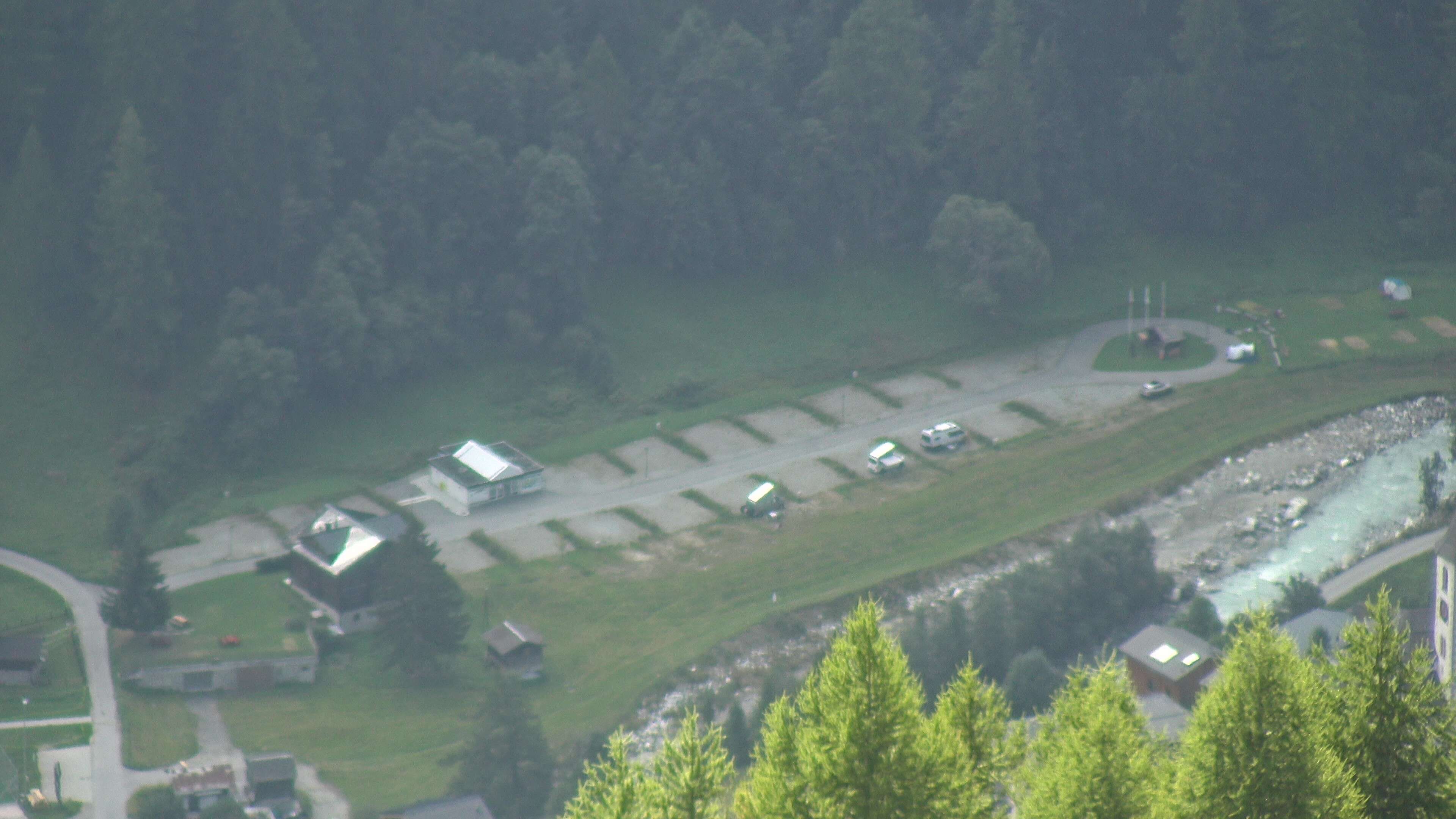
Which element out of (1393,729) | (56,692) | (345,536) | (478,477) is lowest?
(56,692)

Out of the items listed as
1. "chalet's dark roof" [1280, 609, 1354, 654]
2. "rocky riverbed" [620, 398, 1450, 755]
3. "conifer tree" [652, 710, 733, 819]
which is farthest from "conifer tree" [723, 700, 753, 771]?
"conifer tree" [652, 710, 733, 819]

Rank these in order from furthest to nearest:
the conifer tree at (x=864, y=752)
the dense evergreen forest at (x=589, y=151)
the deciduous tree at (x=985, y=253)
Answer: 1. the deciduous tree at (x=985, y=253)
2. the dense evergreen forest at (x=589, y=151)
3. the conifer tree at (x=864, y=752)

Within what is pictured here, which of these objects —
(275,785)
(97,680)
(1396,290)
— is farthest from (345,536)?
(1396,290)

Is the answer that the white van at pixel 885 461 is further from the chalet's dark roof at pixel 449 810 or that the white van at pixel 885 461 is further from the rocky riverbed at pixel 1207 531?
the chalet's dark roof at pixel 449 810

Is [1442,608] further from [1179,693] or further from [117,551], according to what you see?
[117,551]

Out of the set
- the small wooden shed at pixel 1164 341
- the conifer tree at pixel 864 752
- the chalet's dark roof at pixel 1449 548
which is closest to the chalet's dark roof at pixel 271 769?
the conifer tree at pixel 864 752

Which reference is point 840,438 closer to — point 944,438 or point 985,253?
point 944,438

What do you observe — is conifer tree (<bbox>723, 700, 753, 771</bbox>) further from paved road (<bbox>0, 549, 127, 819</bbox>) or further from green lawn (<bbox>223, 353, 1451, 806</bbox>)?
paved road (<bbox>0, 549, 127, 819</bbox>)
